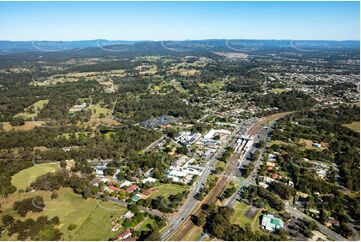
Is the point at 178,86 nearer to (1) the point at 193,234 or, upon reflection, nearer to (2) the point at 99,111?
(2) the point at 99,111

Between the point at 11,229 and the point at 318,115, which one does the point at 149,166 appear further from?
the point at 318,115

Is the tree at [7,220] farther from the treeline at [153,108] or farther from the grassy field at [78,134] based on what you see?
the treeline at [153,108]

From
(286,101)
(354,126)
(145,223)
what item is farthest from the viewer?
(286,101)

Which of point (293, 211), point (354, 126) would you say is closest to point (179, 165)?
point (293, 211)

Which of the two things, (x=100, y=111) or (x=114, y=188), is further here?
(x=100, y=111)

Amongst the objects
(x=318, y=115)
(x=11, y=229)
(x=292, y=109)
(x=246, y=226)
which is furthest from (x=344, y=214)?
(x=292, y=109)
